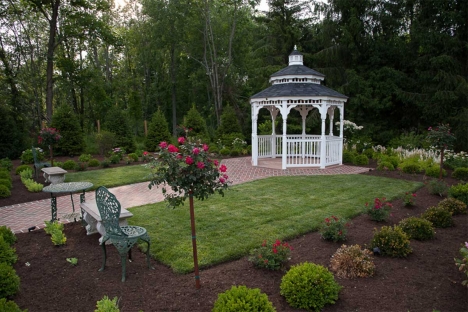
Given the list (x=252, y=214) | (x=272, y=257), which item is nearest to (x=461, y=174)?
(x=252, y=214)

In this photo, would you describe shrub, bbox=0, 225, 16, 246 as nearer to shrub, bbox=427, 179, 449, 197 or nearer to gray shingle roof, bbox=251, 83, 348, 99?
gray shingle roof, bbox=251, 83, 348, 99

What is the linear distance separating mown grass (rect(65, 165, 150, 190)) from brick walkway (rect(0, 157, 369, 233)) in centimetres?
40

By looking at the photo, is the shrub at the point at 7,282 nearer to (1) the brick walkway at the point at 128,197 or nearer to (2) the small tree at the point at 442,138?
(1) the brick walkway at the point at 128,197

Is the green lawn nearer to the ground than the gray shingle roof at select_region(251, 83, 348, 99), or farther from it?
nearer to the ground

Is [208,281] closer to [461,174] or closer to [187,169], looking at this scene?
[187,169]

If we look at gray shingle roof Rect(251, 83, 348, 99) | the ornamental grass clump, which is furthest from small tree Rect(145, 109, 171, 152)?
the ornamental grass clump

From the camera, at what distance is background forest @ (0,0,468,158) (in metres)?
16.3

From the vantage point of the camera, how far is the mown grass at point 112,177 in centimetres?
977

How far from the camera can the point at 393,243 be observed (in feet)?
14.8

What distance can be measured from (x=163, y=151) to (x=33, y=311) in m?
2.18

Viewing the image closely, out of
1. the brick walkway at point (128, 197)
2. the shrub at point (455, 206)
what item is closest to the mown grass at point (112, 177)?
the brick walkway at point (128, 197)

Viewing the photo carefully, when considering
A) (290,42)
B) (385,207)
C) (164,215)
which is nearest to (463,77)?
(290,42)

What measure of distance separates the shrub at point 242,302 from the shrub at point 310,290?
1.65 ft

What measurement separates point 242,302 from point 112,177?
343 inches
